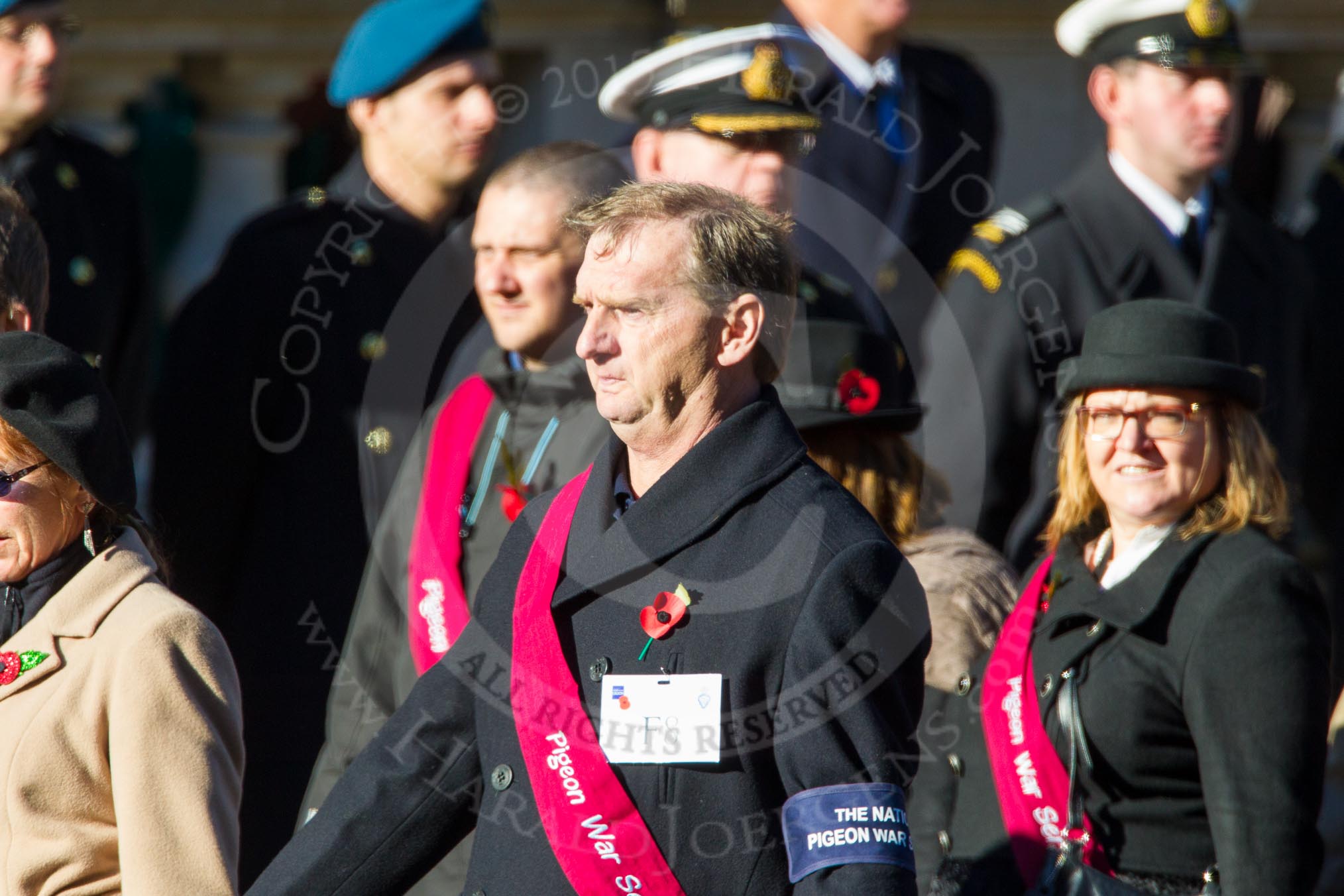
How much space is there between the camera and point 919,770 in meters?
3.73

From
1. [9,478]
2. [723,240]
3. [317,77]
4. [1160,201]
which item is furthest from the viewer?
[317,77]

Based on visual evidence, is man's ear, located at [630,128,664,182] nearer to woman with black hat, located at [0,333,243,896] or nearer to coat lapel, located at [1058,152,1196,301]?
coat lapel, located at [1058,152,1196,301]

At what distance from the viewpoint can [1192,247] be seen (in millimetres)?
5055

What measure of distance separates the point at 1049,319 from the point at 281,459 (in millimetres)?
1956

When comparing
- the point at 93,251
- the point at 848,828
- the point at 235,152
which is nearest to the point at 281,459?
the point at 93,251

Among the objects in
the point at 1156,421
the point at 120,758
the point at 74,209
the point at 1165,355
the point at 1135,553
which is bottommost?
the point at 120,758

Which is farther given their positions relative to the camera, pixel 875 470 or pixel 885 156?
pixel 885 156

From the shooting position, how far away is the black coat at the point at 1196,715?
3248 millimetres

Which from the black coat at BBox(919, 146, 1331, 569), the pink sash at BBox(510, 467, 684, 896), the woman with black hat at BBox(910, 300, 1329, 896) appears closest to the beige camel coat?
the pink sash at BBox(510, 467, 684, 896)

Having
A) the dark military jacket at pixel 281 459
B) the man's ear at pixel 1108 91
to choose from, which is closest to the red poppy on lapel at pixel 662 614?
the dark military jacket at pixel 281 459

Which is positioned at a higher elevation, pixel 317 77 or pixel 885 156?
pixel 885 156

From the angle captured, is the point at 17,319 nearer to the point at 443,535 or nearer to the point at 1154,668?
the point at 443,535

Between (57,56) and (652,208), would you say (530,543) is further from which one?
(57,56)

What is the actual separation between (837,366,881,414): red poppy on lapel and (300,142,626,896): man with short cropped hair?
520mm
